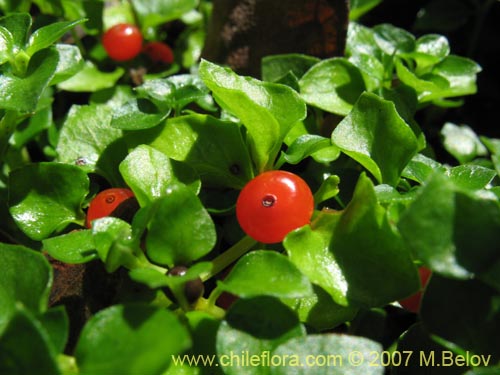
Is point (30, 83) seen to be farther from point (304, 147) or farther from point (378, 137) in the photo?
point (378, 137)

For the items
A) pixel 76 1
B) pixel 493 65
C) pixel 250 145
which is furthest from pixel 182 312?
pixel 493 65

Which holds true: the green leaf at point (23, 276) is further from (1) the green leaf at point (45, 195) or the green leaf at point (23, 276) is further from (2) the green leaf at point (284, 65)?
(2) the green leaf at point (284, 65)

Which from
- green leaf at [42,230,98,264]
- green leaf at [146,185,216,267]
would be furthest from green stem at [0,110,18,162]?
green leaf at [146,185,216,267]

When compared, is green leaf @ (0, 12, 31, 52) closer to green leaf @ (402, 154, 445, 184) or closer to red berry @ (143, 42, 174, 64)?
red berry @ (143, 42, 174, 64)

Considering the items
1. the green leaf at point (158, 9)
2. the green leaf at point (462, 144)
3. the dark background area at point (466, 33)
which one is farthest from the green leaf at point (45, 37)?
the dark background area at point (466, 33)

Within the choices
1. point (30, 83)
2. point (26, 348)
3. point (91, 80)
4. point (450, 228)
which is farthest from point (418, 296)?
point (91, 80)

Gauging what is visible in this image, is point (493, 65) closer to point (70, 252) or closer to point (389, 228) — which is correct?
point (389, 228)
